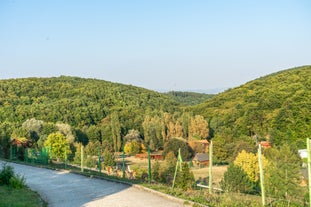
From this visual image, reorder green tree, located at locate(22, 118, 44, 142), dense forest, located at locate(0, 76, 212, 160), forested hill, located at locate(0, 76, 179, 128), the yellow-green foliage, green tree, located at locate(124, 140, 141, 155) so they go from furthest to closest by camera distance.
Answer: forested hill, located at locate(0, 76, 179, 128), dense forest, located at locate(0, 76, 212, 160), green tree, located at locate(124, 140, 141, 155), green tree, located at locate(22, 118, 44, 142), the yellow-green foliage

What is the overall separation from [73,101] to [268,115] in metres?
54.2

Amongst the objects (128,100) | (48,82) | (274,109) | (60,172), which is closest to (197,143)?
(274,109)

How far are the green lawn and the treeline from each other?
2401 inches

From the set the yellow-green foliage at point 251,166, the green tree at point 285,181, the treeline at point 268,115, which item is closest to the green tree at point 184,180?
the yellow-green foliage at point 251,166

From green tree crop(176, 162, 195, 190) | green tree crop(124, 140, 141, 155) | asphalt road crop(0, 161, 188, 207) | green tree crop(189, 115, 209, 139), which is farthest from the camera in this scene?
green tree crop(189, 115, 209, 139)

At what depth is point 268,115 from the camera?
10350 centimetres

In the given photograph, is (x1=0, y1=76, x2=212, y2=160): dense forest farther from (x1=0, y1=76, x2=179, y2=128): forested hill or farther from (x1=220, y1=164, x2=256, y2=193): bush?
(x1=220, y1=164, x2=256, y2=193): bush

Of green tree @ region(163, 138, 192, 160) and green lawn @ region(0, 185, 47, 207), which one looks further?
green tree @ region(163, 138, 192, 160)

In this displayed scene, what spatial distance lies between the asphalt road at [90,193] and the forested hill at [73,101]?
73.0m

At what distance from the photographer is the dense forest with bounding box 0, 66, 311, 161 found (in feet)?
295

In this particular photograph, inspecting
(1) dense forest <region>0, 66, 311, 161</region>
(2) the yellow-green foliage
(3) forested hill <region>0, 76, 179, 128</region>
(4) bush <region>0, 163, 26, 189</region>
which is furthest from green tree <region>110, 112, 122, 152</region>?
(4) bush <region>0, 163, 26, 189</region>

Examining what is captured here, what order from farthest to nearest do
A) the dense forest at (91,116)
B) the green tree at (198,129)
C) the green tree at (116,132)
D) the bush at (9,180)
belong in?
the green tree at (198,129)
the green tree at (116,132)
the dense forest at (91,116)
the bush at (9,180)

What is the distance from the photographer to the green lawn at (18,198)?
1020 cm

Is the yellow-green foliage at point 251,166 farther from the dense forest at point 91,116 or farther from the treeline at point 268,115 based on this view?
the dense forest at point 91,116
